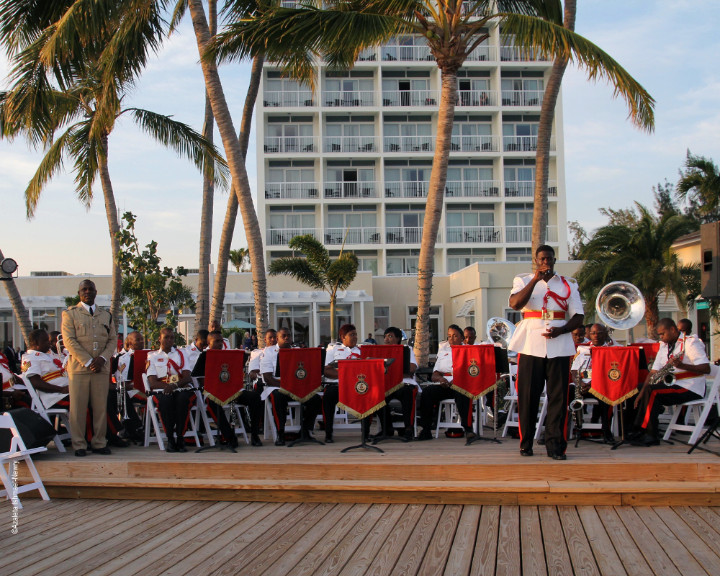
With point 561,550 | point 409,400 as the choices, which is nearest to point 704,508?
point 561,550

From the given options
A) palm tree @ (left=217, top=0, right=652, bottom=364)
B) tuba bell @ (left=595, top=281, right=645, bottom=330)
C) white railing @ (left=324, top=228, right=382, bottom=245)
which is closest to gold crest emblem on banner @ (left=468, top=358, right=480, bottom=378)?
tuba bell @ (left=595, top=281, right=645, bottom=330)

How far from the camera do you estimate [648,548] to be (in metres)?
5.21

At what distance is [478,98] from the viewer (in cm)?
4666

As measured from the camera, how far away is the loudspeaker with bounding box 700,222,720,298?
25.7 feet

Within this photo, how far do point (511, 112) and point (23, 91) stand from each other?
37461mm

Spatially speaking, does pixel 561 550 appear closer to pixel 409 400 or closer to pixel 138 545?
pixel 138 545

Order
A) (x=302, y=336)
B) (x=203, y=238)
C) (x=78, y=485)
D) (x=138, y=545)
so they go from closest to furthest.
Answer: (x=138, y=545)
(x=78, y=485)
(x=203, y=238)
(x=302, y=336)

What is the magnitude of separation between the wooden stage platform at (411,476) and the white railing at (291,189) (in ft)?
127

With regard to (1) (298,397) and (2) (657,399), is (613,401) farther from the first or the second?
(1) (298,397)

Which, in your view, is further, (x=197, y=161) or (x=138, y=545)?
(x=197, y=161)

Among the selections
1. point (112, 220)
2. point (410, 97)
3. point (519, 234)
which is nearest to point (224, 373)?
point (112, 220)

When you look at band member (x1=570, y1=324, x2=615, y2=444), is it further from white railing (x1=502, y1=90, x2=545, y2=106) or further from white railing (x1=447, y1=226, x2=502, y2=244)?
white railing (x1=502, y1=90, x2=545, y2=106)

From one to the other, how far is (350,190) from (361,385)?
38.9 meters

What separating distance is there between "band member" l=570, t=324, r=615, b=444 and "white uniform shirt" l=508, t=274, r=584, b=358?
130 cm
